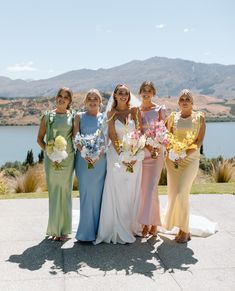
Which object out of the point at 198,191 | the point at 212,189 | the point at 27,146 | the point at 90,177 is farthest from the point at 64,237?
the point at 27,146

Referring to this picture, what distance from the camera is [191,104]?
19.6 ft

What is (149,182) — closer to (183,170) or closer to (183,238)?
(183,170)

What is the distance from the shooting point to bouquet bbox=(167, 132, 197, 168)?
565cm

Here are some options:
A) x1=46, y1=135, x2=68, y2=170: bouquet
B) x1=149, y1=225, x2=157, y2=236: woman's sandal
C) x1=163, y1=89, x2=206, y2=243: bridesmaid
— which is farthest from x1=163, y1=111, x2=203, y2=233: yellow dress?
x1=46, y1=135, x2=68, y2=170: bouquet

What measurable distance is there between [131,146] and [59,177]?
110 centimetres

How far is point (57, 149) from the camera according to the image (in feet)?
18.2

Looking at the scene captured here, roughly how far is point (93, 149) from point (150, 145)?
2.61 feet

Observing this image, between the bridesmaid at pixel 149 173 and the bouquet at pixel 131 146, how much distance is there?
38cm

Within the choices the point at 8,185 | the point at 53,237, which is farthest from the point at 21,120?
the point at 53,237

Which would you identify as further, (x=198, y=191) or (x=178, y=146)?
(x=198, y=191)

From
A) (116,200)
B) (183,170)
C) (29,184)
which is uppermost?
(183,170)

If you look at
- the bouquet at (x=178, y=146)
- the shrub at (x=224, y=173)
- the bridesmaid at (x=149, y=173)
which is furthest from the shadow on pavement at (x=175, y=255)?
the shrub at (x=224, y=173)

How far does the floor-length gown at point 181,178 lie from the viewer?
5886 millimetres

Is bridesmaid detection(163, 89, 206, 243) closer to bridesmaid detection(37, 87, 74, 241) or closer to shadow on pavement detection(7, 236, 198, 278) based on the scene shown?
shadow on pavement detection(7, 236, 198, 278)
